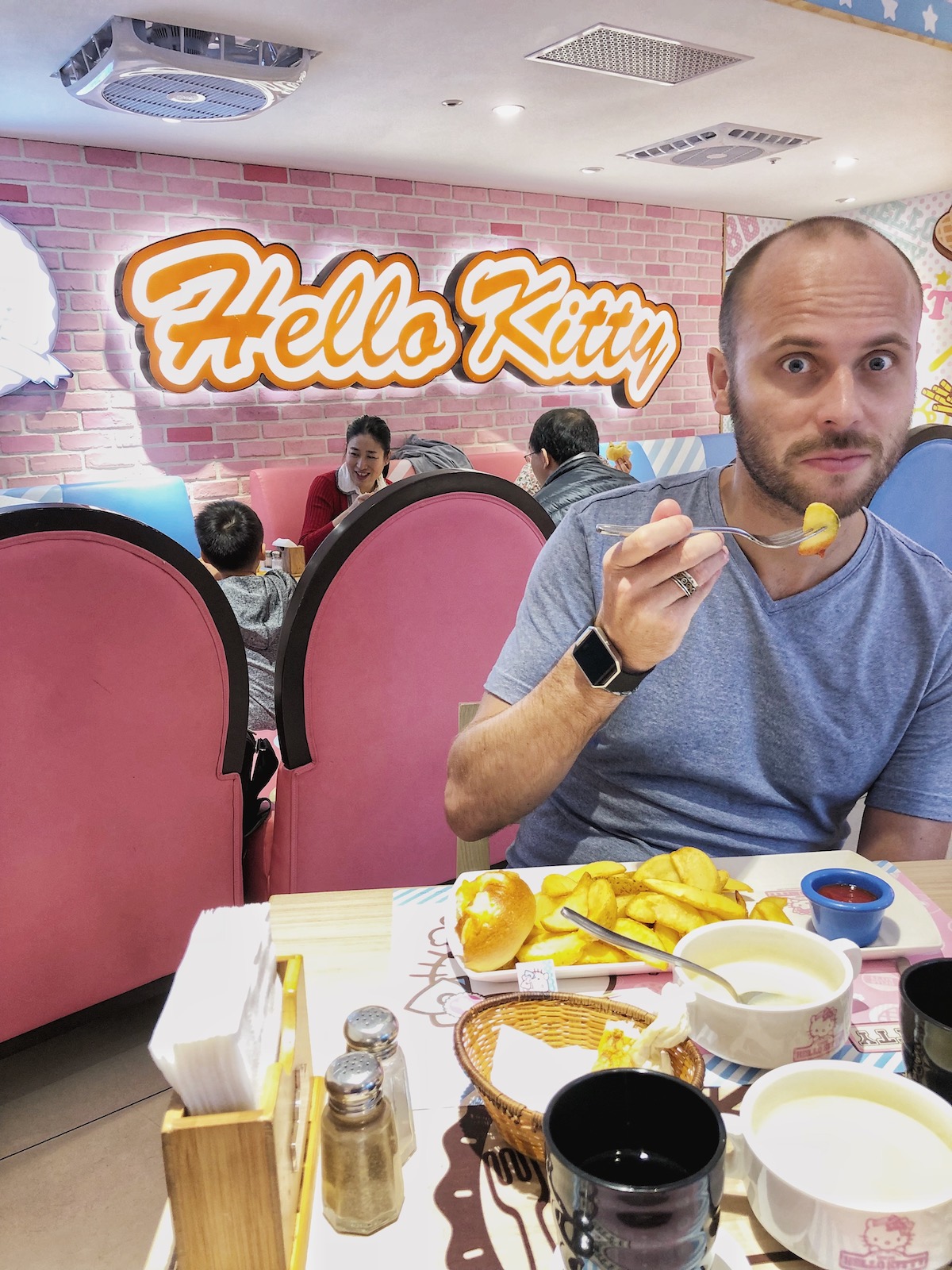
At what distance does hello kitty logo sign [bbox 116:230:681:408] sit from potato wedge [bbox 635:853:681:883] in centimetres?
474

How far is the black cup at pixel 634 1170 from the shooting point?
516 mm

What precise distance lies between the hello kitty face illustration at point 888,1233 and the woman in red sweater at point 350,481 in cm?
424

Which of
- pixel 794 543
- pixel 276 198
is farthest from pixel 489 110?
pixel 794 543

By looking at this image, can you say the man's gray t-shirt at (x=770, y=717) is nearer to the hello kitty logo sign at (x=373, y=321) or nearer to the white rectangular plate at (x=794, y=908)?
the white rectangular plate at (x=794, y=908)

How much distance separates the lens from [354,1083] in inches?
24.8

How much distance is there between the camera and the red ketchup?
99cm

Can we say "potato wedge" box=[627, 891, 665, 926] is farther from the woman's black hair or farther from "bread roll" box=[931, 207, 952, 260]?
"bread roll" box=[931, 207, 952, 260]

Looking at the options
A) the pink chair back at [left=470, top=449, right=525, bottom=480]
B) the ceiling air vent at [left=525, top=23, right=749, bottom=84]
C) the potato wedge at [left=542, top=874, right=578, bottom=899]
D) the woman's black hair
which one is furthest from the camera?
the pink chair back at [left=470, top=449, right=525, bottom=480]

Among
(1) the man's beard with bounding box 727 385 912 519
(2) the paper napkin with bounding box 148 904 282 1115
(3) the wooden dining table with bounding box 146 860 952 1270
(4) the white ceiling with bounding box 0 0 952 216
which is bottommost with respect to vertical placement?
(3) the wooden dining table with bounding box 146 860 952 1270

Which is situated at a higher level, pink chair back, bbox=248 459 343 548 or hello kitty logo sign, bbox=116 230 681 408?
hello kitty logo sign, bbox=116 230 681 408

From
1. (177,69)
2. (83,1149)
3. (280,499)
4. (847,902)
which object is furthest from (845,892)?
(280,499)

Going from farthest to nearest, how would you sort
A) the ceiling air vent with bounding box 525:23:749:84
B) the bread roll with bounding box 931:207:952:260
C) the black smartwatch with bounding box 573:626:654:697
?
the bread roll with bounding box 931:207:952:260, the ceiling air vent with bounding box 525:23:749:84, the black smartwatch with bounding box 573:626:654:697

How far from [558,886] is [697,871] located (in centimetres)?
15

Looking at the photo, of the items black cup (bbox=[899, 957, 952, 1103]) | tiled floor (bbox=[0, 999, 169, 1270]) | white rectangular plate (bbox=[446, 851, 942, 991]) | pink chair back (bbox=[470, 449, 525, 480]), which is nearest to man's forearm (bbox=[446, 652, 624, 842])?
white rectangular plate (bbox=[446, 851, 942, 991])
